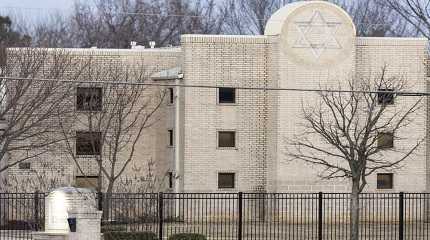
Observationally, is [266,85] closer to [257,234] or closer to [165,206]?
[165,206]

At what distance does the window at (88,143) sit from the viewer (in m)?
50.5

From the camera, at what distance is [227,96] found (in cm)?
5069

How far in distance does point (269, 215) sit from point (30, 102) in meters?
10.6

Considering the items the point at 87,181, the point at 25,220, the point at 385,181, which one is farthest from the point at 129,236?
the point at 385,181

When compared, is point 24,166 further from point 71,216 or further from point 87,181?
point 71,216

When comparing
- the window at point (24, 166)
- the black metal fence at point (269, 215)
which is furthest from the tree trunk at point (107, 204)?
the window at point (24, 166)

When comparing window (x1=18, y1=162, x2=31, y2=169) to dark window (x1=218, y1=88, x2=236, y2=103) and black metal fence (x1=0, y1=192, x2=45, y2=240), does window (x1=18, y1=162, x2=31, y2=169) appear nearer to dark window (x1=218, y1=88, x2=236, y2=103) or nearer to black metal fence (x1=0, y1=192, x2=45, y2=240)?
black metal fence (x1=0, y1=192, x2=45, y2=240)

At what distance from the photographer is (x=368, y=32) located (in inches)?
3248

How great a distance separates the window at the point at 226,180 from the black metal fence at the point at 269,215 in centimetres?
79

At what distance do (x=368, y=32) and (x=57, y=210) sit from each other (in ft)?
164

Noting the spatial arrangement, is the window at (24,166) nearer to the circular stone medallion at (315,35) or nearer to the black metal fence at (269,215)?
the black metal fence at (269,215)

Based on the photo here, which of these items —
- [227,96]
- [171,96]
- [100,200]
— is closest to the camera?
[100,200]

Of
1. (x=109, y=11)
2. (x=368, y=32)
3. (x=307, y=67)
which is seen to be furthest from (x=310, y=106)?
(x=109, y=11)

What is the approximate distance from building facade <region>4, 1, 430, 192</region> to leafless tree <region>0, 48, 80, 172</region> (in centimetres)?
168
